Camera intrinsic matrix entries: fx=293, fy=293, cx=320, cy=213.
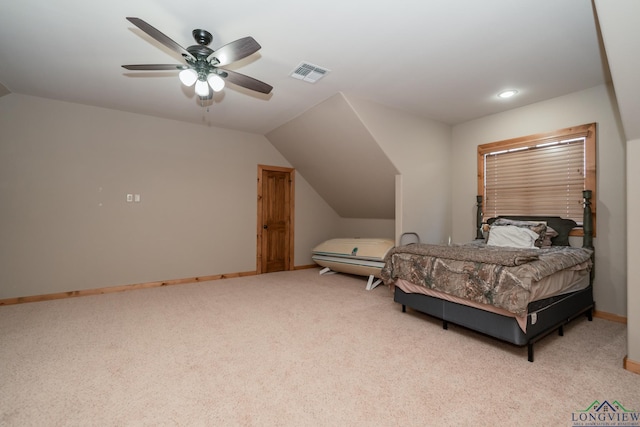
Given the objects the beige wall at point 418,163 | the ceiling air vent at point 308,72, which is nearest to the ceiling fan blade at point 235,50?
the ceiling air vent at point 308,72

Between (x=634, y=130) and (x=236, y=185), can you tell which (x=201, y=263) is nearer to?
(x=236, y=185)

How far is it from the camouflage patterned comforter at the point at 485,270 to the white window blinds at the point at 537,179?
75 centimetres

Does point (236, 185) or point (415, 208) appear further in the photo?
point (236, 185)

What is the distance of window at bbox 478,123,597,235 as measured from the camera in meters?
3.48

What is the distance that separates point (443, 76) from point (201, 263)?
4.53m

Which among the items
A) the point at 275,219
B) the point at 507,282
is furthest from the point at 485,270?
the point at 275,219

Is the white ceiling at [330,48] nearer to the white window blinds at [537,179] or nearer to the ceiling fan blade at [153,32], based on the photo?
the ceiling fan blade at [153,32]

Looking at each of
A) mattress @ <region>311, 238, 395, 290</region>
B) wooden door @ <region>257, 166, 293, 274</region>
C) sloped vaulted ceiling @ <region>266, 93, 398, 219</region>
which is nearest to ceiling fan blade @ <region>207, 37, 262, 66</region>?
sloped vaulted ceiling @ <region>266, 93, 398, 219</region>

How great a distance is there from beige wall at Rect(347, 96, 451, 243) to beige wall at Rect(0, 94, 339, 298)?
2.53 metres

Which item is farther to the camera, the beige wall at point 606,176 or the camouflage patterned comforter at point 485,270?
the beige wall at point 606,176

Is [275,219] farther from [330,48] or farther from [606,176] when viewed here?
[606,176]

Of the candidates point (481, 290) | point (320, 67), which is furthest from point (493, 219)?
point (320, 67)

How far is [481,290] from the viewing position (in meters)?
2.49

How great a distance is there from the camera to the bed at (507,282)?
2307mm
